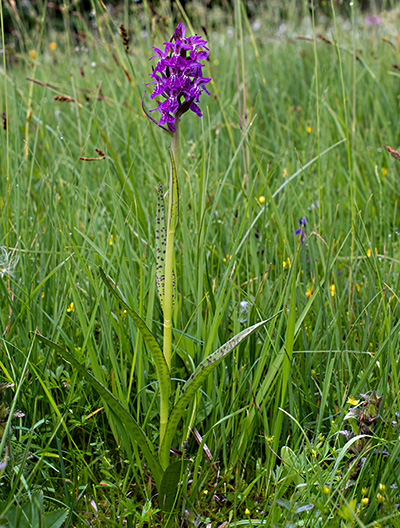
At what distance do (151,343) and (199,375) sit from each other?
116mm

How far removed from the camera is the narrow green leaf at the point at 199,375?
85cm

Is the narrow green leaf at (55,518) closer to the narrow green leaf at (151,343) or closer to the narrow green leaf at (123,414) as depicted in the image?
the narrow green leaf at (123,414)

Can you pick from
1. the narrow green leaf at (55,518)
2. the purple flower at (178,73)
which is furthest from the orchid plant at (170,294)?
the narrow green leaf at (55,518)

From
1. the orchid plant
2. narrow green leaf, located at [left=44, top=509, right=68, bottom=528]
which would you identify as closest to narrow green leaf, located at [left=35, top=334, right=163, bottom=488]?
the orchid plant

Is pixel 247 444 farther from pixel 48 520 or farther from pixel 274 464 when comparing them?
pixel 48 520

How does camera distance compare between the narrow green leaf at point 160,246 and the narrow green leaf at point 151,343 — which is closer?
the narrow green leaf at point 151,343

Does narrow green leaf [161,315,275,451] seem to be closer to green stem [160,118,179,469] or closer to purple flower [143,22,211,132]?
green stem [160,118,179,469]

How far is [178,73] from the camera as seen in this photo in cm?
88

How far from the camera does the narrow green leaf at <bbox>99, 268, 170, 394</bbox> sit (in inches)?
33.0

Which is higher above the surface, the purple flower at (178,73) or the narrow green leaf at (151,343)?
the purple flower at (178,73)

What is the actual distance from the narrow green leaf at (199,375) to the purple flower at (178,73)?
465 millimetres

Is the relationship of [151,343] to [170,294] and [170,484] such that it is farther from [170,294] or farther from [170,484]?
[170,484]

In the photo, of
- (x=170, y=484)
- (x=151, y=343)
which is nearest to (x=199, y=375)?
(x=151, y=343)

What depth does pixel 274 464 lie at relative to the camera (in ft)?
3.51
